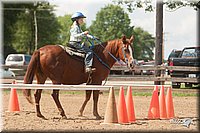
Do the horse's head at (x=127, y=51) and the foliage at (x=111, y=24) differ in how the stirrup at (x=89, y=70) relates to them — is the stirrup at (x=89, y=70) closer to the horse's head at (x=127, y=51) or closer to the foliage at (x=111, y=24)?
the horse's head at (x=127, y=51)

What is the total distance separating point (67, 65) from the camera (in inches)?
417

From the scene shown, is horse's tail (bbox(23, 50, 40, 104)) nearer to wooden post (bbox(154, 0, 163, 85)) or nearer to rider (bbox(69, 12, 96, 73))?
rider (bbox(69, 12, 96, 73))

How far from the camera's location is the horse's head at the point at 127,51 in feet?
34.9

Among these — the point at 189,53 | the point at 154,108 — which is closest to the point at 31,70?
the point at 154,108

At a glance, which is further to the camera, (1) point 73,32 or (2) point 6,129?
(1) point 73,32

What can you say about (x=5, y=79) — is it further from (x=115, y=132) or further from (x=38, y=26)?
(x=38, y=26)

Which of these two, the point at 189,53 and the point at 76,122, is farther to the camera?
the point at 189,53

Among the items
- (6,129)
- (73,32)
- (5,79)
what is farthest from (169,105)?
(5,79)

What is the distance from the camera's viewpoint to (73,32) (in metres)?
10.7

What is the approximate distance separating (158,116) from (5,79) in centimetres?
1198

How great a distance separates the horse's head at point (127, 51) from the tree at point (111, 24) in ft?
187

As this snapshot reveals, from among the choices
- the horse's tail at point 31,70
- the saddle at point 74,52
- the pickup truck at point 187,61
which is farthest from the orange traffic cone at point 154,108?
the pickup truck at point 187,61

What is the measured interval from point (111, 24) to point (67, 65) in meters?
63.3

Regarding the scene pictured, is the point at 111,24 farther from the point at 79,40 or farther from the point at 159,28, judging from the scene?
the point at 79,40
